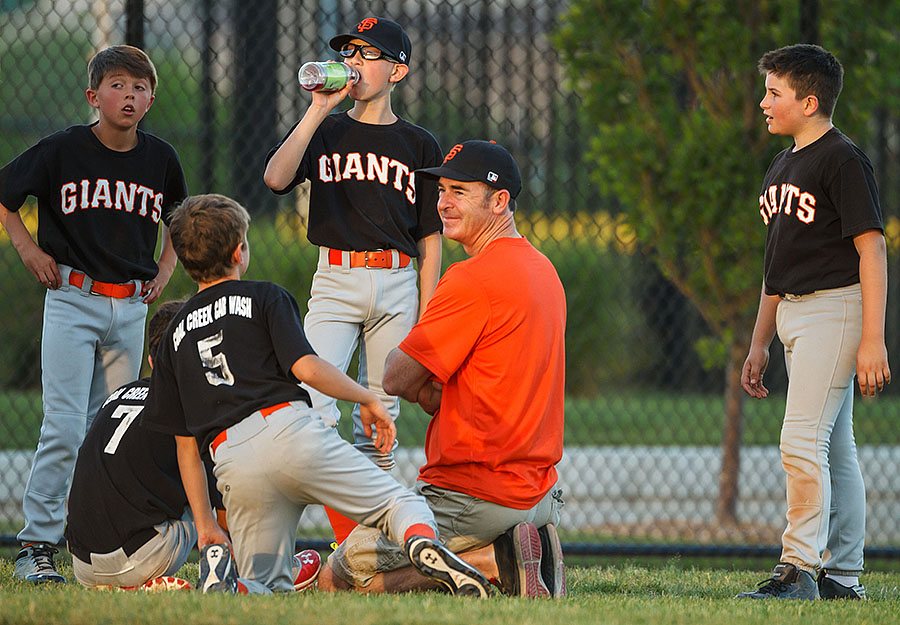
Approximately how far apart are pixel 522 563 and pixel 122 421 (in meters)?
1.42

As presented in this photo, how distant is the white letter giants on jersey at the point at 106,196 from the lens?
14.2 feet

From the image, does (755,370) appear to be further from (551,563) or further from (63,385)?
(63,385)

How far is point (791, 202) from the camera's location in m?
3.95

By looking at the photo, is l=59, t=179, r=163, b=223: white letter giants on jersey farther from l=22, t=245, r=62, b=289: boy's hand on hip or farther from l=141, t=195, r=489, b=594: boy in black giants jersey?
l=141, t=195, r=489, b=594: boy in black giants jersey

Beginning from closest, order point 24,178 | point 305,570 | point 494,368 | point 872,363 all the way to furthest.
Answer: point 494,368 → point 872,363 → point 305,570 → point 24,178

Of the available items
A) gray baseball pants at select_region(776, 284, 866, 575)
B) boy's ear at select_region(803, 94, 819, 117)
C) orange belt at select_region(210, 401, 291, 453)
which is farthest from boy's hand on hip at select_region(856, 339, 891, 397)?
orange belt at select_region(210, 401, 291, 453)

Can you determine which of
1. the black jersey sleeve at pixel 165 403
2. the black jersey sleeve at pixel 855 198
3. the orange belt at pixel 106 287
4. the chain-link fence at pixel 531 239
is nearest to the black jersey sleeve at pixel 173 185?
the orange belt at pixel 106 287

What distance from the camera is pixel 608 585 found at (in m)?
4.38

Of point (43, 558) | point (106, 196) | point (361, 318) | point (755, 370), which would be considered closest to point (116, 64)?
point (106, 196)

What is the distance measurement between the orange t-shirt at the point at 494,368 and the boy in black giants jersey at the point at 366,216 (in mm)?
776

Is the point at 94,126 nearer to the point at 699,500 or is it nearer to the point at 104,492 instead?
the point at 104,492

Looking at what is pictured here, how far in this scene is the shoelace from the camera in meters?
4.12

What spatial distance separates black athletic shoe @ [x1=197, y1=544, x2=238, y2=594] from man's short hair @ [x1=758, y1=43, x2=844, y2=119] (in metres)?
2.55

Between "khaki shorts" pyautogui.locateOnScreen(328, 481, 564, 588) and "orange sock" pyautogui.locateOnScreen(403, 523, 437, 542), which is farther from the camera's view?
"khaki shorts" pyautogui.locateOnScreen(328, 481, 564, 588)
